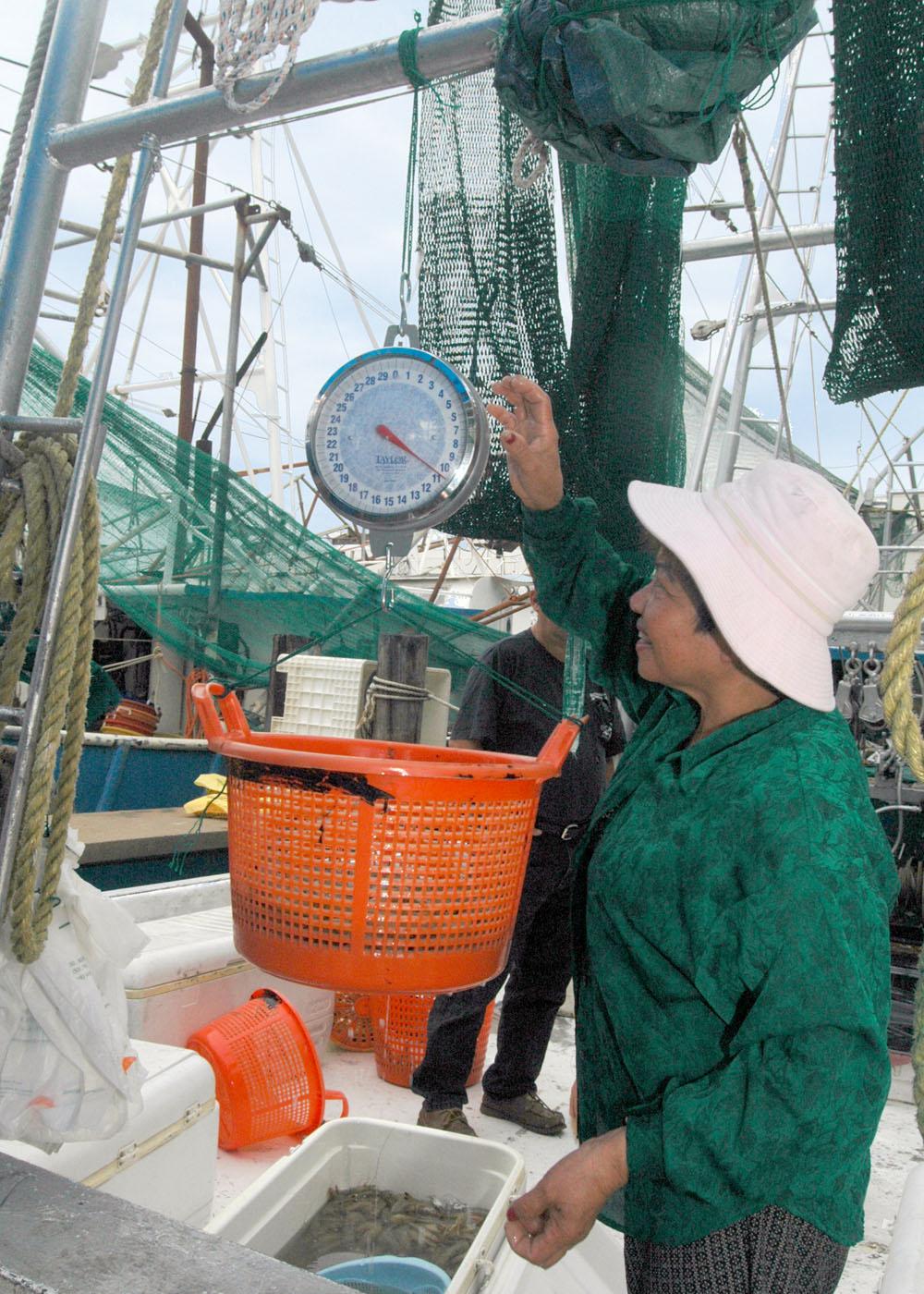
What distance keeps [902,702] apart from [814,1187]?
0.59 meters

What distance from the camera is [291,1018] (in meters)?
2.94

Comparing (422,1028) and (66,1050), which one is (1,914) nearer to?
(66,1050)

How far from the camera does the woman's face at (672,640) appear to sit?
4.70 feet

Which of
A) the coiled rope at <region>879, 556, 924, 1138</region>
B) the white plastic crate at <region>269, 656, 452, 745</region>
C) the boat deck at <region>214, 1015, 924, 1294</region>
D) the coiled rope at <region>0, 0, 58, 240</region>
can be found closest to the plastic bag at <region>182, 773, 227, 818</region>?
the white plastic crate at <region>269, 656, 452, 745</region>

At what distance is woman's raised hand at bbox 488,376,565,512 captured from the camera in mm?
1838

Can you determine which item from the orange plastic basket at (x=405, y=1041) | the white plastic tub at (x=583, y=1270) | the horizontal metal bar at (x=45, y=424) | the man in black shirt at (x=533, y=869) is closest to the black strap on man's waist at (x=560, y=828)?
the man in black shirt at (x=533, y=869)

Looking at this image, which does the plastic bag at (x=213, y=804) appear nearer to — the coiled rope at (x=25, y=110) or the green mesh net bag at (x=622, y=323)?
the green mesh net bag at (x=622, y=323)

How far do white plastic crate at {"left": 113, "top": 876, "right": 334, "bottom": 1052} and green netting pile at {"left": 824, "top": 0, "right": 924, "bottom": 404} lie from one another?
194 cm

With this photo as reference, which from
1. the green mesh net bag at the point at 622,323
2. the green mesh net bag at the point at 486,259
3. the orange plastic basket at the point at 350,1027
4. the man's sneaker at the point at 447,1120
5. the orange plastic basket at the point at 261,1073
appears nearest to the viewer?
the green mesh net bag at the point at 486,259

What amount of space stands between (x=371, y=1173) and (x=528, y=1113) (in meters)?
1.03

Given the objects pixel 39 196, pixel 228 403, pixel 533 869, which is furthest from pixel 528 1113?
pixel 228 403

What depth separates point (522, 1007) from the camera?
3.22 m

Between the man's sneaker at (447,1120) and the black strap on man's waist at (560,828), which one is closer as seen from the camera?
the man's sneaker at (447,1120)

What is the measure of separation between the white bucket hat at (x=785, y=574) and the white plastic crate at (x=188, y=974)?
60.7 inches
